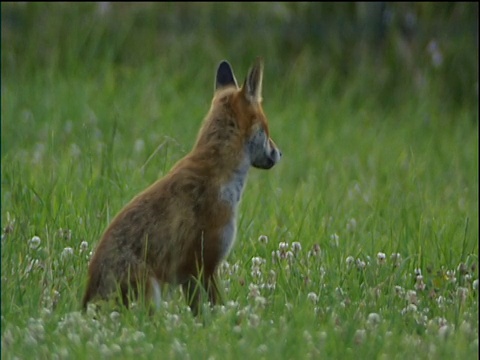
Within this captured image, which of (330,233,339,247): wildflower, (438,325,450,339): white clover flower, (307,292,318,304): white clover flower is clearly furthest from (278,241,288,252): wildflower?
(438,325,450,339): white clover flower

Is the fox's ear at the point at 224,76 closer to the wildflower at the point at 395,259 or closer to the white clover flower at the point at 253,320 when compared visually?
the wildflower at the point at 395,259

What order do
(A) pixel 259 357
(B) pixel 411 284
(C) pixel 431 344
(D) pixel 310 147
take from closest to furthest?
(A) pixel 259 357 → (C) pixel 431 344 → (B) pixel 411 284 → (D) pixel 310 147

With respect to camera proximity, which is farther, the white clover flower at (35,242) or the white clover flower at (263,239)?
the white clover flower at (263,239)

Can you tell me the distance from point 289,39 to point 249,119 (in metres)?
7.11

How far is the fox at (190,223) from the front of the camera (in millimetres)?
5449

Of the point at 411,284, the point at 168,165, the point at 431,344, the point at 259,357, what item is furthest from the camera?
the point at 168,165

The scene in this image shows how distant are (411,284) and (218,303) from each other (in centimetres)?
120

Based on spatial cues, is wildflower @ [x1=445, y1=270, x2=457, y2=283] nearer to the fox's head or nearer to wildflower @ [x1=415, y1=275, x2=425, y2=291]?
wildflower @ [x1=415, y1=275, x2=425, y2=291]

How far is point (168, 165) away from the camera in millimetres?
7965

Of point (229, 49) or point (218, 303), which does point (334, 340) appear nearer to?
point (218, 303)

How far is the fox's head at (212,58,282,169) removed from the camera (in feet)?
19.7

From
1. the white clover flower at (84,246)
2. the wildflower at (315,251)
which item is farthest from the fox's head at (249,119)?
the white clover flower at (84,246)

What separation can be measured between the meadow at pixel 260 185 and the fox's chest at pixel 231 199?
10.7 inches

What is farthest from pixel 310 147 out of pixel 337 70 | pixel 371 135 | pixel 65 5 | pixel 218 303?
pixel 218 303
